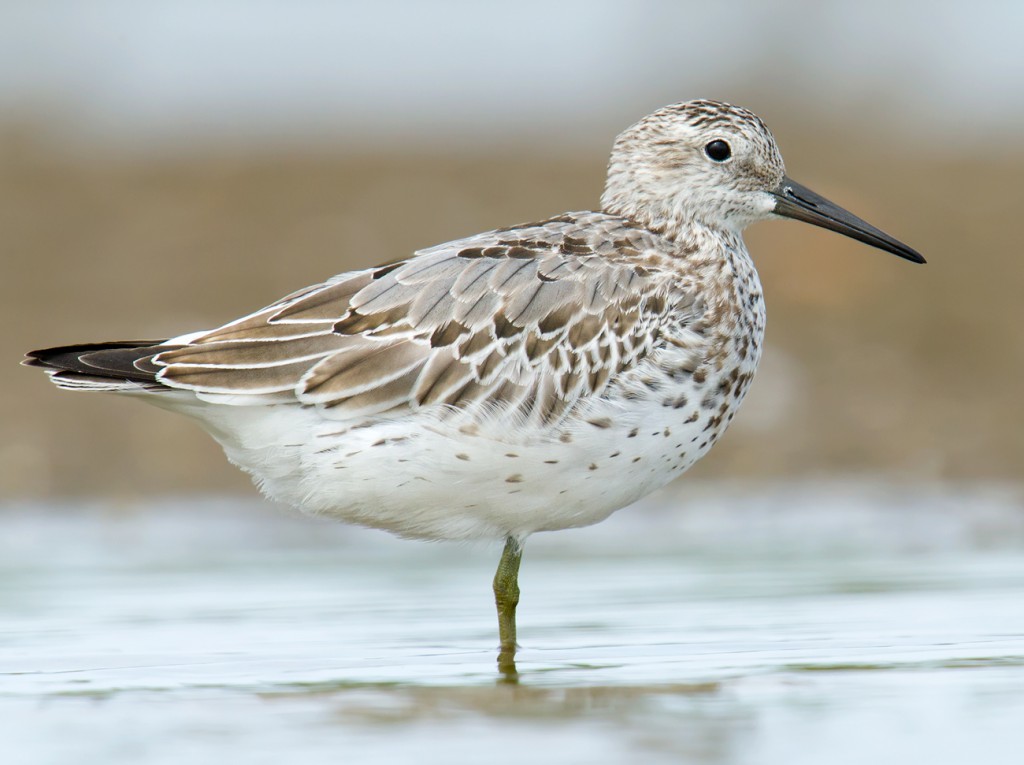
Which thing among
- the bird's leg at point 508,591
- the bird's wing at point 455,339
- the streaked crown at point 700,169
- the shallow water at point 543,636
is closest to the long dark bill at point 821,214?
the streaked crown at point 700,169

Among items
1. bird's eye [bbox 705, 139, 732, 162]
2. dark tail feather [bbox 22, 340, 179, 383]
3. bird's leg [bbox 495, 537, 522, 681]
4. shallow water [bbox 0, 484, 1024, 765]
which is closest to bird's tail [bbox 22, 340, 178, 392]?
dark tail feather [bbox 22, 340, 179, 383]

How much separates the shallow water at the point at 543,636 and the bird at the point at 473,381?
0.62 m

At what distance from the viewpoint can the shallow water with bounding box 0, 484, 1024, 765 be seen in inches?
225

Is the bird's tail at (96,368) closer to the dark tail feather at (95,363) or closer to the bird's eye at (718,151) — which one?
the dark tail feather at (95,363)

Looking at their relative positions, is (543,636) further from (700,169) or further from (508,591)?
(700,169)

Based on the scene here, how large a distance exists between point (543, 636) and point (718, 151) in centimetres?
223

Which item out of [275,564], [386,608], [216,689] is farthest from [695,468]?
[216,689]

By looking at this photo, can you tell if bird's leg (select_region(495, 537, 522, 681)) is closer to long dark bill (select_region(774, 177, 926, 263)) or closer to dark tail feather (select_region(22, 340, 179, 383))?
dark tail feather (select_region(22, 340, 179, 383))

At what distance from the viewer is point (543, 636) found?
7637 millimetres

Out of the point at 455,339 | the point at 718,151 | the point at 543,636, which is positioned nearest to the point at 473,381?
the point at 455,339

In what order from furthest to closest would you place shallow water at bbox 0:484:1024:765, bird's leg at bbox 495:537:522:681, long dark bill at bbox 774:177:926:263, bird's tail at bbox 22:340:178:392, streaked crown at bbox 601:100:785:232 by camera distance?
1. long dark bill at bbox 774:177:926:263
2. streaked crown at bbox 601:100:785:232
3. bird's leg at bbox 495:537:522:681
4. bird's tail at bbox 22:340:178:392
5. shallow water at bbox 0:484:1024:765

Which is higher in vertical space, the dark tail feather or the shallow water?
the dark tail feather

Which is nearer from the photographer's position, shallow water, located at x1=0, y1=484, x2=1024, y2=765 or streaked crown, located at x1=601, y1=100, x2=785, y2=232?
shallow water, located at x1=0, y1=484, x2=1024, y2=765

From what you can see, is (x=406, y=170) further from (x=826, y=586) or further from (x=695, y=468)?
(x=826, y=586)
